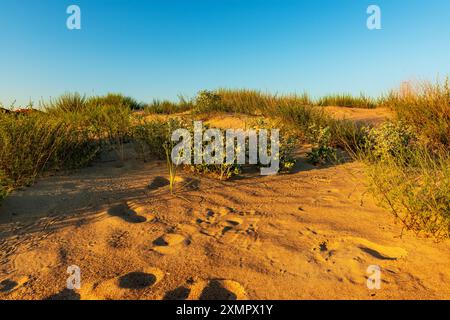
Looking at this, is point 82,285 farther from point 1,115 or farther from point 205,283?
point 1,115

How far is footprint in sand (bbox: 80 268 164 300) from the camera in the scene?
2168mm

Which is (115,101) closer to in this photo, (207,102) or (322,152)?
(207,102)

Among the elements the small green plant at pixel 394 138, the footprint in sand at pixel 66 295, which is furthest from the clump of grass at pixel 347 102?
the footprint in sand at pixel 66 295

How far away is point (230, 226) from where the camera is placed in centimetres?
309

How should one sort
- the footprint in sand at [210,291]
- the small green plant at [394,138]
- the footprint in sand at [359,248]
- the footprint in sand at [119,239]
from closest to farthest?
the footprint in sand at [210,291] → the footprint in sand at [359,248] → the footprint in sand at [119,239] → the small green plant at [394,138]

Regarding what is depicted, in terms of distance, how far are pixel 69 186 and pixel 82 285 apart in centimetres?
195

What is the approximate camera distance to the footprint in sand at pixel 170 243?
106 inches

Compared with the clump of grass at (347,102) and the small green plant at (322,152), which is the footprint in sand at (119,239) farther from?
the clump of grass at (347,102)

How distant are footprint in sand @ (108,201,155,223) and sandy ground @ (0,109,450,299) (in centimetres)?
1

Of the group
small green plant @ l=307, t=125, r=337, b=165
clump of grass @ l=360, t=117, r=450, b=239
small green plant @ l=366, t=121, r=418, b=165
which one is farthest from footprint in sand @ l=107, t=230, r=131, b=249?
small green plant @ l=366, t=121, r=418, b=165

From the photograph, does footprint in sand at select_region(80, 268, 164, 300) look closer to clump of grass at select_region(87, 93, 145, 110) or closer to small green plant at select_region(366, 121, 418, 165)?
small green plant at select_region(366, 121, 418, 165)

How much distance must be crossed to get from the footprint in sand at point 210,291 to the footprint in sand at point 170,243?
0.47 m

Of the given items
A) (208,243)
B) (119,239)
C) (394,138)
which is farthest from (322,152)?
(119,239)
